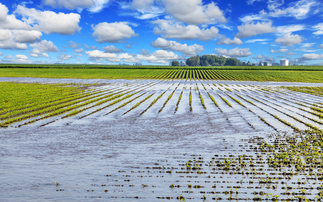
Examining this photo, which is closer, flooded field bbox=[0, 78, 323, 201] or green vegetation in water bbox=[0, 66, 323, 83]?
flooded field bbox=[0, 78, 323, 201]

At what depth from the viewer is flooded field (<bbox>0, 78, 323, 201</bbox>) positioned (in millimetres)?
7801

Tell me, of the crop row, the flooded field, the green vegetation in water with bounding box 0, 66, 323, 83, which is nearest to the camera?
the flooded field

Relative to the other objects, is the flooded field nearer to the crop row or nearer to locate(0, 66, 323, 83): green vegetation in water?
the crop row

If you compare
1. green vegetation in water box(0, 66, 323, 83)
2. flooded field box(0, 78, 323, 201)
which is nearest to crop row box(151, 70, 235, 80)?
green vegetation in water box(0, 66, 323, 83)

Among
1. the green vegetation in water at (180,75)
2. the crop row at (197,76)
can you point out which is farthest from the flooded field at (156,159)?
the green vegetation in water at (180,75)

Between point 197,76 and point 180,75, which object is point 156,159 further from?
point 180,75

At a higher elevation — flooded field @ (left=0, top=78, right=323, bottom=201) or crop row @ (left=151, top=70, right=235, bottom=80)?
crop row @ (left=151, top=70, right=235, bottom=80)

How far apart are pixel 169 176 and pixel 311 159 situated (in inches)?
243

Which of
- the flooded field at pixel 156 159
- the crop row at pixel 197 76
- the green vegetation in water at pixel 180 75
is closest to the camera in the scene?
the flooded field at pixel 156 159

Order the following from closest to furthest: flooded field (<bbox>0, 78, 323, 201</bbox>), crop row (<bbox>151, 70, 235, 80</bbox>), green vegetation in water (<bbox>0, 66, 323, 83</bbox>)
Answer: flooded field (<bbox>0, 78, 323, 201</bbox>) → crop row (<bbox>151, 70, 235, 80</bbox>) → green vegetation in water (<bbox>0, 66, 323, 83</bbox>)

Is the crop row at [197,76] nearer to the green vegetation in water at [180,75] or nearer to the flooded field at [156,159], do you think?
the green vegetation in water at [180,75]

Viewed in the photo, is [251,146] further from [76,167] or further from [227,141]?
[76,167]

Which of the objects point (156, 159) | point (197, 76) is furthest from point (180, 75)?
point (156, 159)

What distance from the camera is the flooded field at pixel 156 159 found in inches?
307
